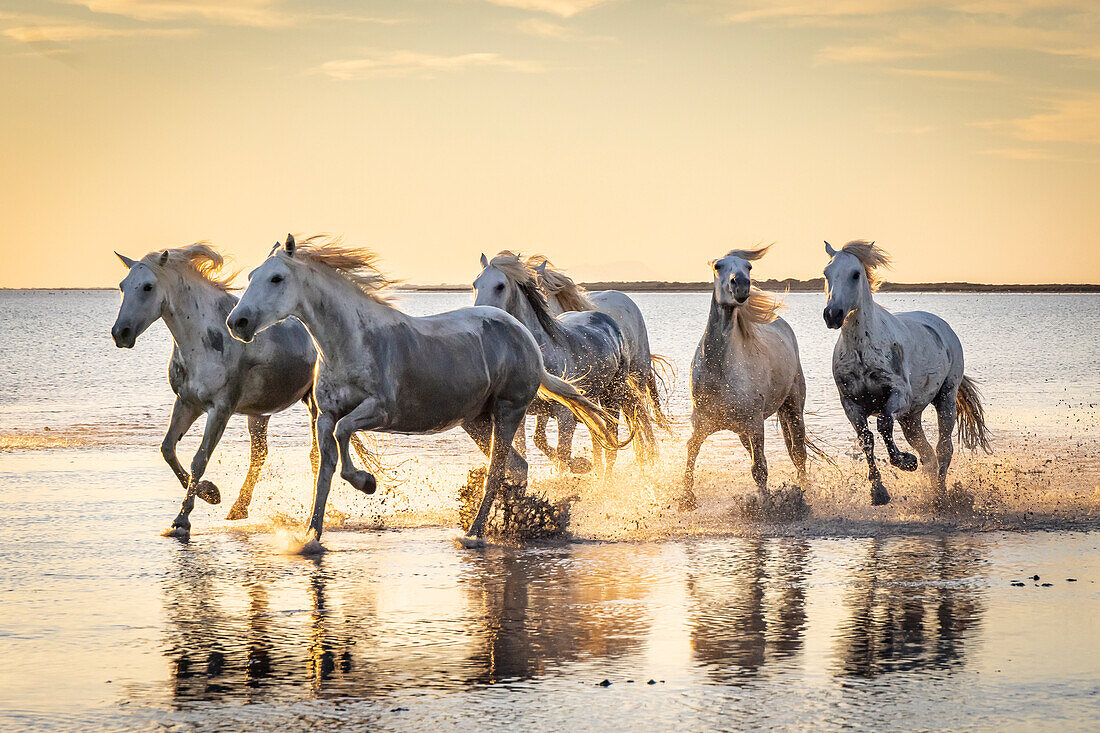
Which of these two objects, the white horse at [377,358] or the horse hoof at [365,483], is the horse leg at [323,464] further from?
the horse hoof at [365,483]

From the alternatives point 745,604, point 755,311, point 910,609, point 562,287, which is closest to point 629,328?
point 562,287

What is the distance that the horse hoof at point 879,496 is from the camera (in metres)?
11.9

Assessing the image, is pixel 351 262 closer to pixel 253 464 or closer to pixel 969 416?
pixel 253 464

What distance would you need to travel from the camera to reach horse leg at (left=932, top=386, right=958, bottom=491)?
1288 cm

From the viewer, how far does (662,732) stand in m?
5.40

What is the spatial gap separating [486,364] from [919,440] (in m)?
4.81

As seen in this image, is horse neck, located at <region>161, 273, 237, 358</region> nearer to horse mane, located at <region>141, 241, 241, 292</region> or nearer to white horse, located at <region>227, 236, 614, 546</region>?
horse mane, located at <region>141, 241, 241, 292</region>

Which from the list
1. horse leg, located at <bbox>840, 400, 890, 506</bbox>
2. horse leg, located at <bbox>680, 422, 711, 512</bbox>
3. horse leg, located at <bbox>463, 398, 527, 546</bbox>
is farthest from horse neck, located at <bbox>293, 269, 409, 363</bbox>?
horse leg, located at <bbox>840, 400, 890, 506</bbox>

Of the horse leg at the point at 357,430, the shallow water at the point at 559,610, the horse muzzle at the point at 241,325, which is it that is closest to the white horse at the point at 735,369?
the shallow water at the point at 559,610

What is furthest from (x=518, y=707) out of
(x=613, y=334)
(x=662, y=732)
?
(x=613, y=334)

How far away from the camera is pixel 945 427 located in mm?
13234

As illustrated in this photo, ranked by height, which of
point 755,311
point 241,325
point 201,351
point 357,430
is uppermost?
point 755,311

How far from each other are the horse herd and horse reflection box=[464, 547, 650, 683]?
39.8 inches

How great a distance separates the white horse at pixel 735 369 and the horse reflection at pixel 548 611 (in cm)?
269
